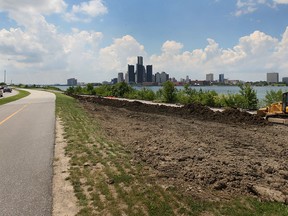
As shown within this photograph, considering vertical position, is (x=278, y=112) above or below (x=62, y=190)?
above

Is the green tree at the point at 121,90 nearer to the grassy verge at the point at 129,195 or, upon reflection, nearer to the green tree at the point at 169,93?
the green tree at the point at 169,93

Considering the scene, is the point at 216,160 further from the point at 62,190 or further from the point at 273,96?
the point at 273,96

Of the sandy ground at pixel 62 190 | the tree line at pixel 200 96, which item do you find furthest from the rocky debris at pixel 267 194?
the tree line at pixel 200 96

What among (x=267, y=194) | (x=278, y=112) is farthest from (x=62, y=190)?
(x=278, y=112)

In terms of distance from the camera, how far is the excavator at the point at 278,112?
60.4 feet

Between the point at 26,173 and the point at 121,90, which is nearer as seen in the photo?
the point at 26,173

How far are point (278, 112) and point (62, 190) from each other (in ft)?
51.8

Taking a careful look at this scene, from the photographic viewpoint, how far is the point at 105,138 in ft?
40.3

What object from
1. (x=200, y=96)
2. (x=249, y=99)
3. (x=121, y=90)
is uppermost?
(x=121, y=90)

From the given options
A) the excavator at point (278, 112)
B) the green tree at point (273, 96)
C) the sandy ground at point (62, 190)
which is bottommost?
the sandy ground at point (62, 190)

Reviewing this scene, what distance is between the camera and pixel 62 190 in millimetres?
6473

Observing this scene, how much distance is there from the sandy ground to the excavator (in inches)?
523

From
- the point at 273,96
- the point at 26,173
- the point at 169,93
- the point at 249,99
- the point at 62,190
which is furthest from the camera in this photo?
the point at 169,93

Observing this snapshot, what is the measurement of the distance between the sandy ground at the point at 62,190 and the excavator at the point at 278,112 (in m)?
13.3
